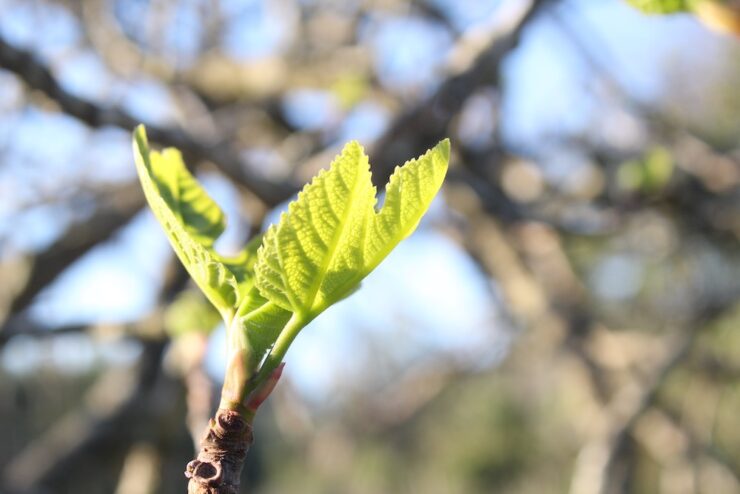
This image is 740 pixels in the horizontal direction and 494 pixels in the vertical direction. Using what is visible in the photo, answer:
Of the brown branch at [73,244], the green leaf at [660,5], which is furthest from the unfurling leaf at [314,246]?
the brown branch at [73,244]

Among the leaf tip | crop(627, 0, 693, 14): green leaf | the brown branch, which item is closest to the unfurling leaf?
the leaf tip

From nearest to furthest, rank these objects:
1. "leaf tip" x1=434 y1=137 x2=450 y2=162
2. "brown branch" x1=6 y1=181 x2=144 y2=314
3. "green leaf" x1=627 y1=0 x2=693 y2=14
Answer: "leaf tip" x1=434 y1=137 x2=450 y2=162
"green leaf" x1=627 y1=0 x2=693 y2=14
"brown branch" x1=6 y1=181 x2=144 y2=314

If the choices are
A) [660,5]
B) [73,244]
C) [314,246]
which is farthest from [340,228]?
[73,244]

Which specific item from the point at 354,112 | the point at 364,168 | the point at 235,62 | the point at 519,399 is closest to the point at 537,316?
the point at 354,112

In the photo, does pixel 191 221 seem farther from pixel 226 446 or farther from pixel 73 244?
pixel 73 244

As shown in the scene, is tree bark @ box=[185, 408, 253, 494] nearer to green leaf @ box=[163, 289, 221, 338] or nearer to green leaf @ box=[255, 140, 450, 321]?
green leaf @ box=[255, 140, 450, 321]
